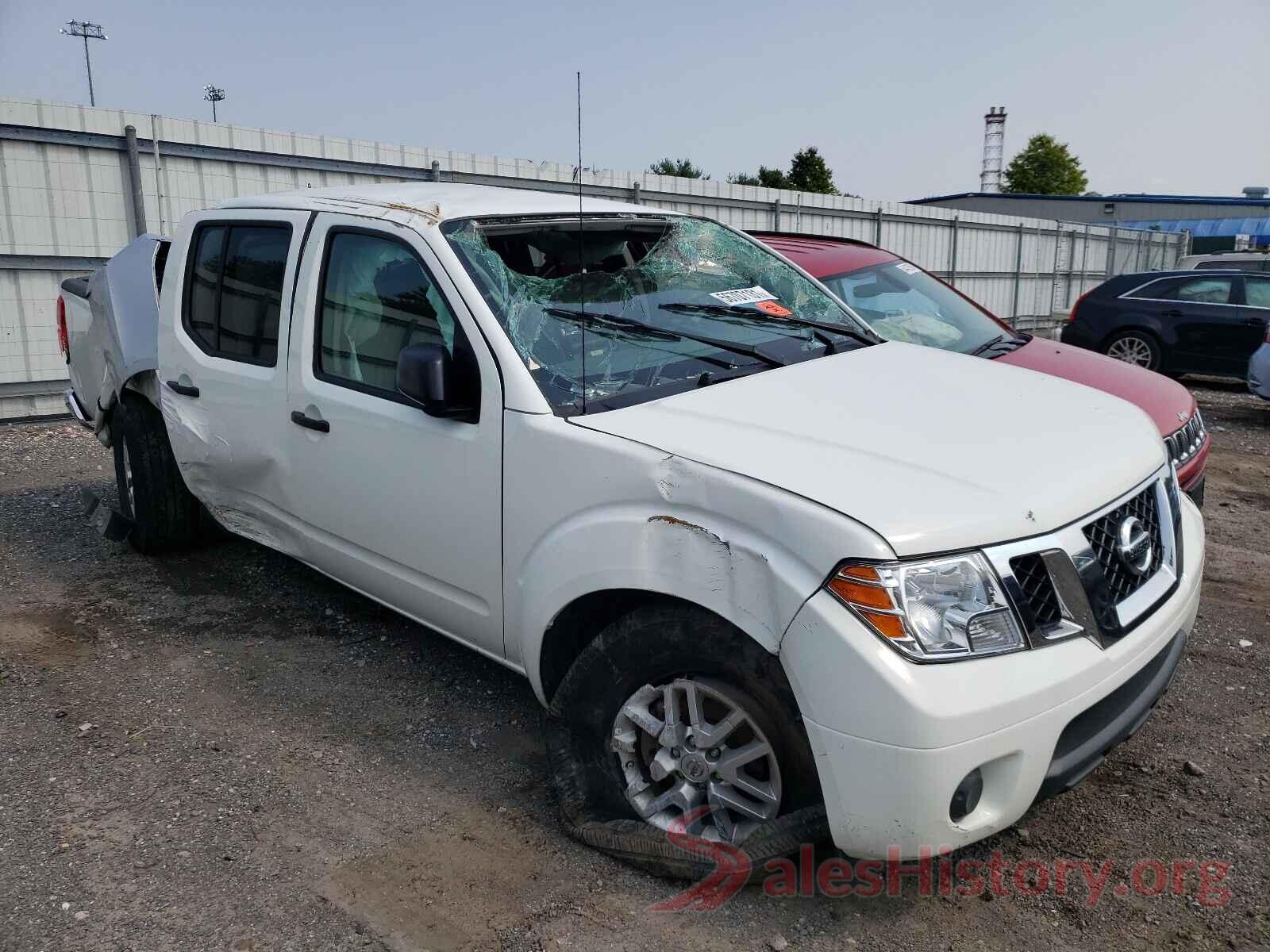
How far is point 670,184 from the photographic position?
43.6 ft

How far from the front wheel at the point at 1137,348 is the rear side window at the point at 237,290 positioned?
35.2ft

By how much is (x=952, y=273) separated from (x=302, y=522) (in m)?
17.2

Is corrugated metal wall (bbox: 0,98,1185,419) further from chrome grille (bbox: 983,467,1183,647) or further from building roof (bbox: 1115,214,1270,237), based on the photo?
building roof (bbox: 1115,214,1270,237)

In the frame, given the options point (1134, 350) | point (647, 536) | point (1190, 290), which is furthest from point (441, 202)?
point (1190, 290)

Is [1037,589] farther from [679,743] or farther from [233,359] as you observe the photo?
[233,359]

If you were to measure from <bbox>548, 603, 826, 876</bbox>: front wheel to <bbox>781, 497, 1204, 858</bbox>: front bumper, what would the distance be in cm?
12

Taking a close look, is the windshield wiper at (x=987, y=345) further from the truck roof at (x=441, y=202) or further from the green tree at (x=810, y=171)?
the green tree at (x=810, y=171)

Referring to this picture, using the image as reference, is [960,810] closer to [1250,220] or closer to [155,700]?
[155,700]

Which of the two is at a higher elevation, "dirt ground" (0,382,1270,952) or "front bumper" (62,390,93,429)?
"front bumper" (62,390,93,429)

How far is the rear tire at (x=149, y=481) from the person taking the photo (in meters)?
4.99

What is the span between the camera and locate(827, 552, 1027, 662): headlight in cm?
212

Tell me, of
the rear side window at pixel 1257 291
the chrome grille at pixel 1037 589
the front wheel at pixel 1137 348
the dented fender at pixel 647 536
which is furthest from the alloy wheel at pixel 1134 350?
the dented fender at pixel 647 536

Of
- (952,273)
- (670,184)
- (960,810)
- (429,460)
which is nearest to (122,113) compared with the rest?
(670,184)

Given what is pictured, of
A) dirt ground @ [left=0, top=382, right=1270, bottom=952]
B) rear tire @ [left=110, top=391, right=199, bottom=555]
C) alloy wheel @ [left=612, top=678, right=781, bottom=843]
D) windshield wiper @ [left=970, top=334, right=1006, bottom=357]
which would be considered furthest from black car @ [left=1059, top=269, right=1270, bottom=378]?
alloy wheel @ [left=612, top=678, right=781, bottom=843]
